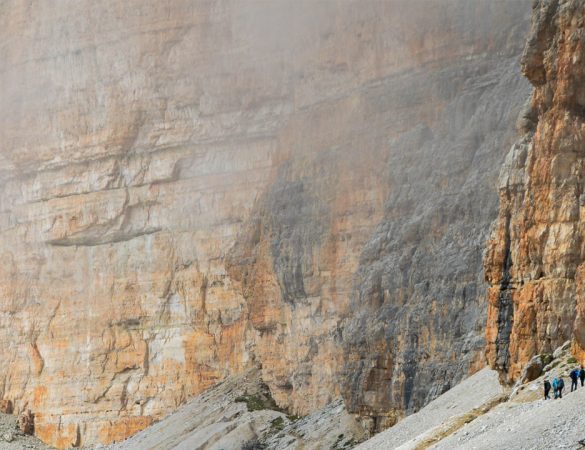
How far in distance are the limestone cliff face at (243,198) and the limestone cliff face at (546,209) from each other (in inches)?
443

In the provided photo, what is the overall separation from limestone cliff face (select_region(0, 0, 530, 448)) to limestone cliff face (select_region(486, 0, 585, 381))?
11.3 meters

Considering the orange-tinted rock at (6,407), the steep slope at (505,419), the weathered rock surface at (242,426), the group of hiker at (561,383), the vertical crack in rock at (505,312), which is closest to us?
the steep slope at (505,419)

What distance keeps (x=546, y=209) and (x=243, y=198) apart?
3904cm

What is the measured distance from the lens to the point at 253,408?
218ft

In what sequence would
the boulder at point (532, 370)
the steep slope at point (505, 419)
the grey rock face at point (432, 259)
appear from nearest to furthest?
the steep slope at point (505, 419), the boulder at point (532, 370), the grey rock face at point (432, 259)

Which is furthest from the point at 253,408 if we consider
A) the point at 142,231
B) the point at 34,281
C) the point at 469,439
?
the point at 469,439

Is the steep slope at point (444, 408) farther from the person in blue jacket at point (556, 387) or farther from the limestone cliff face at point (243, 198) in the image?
the person in blue jacket at point (556, 387)

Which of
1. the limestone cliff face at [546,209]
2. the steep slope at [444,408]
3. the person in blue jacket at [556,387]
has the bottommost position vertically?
the steep slope at [444,408]

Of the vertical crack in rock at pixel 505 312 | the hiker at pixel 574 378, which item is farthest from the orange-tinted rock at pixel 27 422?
the hiker at pixel 574 378

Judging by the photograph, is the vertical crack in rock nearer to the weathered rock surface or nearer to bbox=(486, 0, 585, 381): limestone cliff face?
bbox=(486, 0, 585, 381): limestone cliff face

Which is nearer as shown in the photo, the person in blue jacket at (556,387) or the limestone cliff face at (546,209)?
the person in blue jacket at (556,387)

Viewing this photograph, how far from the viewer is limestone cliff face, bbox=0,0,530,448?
58.2 metres

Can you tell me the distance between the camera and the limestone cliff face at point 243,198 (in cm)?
5822

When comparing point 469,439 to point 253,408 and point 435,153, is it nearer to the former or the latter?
point 435,153
